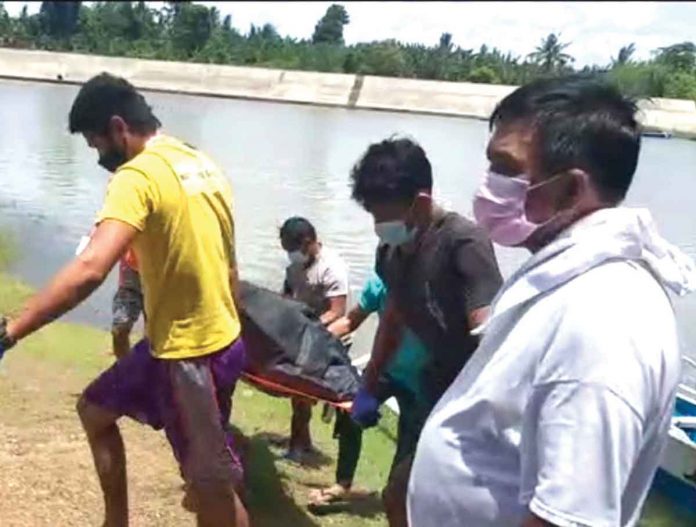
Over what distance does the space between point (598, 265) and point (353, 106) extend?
151 ft

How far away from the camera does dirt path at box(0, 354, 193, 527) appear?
4.91 metres

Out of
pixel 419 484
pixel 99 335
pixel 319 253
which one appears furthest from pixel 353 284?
pixel 419 484

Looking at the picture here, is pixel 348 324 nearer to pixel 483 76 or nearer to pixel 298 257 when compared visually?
pixel 298 257

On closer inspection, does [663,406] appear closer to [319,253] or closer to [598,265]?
[598,265]

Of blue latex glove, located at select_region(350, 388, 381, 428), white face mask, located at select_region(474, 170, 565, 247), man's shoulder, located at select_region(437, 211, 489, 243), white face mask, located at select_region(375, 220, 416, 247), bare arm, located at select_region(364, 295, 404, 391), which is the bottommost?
blue latex glove, located at select_region(350, 388, 381, 428)

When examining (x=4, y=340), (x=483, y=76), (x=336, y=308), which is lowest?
(x=483, y=76)

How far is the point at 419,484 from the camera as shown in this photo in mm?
2143

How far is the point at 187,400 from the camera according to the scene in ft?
12.8

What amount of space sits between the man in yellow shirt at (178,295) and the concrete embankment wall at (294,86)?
21026mm

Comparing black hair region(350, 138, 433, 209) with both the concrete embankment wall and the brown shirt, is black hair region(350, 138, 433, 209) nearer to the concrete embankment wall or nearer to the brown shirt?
the brown shirt

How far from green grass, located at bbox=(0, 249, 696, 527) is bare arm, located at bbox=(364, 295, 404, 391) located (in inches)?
47.2

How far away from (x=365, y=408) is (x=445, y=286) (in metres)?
0.74

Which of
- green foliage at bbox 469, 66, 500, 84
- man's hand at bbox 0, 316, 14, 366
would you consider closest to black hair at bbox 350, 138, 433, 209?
man's hand at bbox 0, 316, 14, 366

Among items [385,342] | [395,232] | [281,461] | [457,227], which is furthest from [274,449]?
[457,227]
